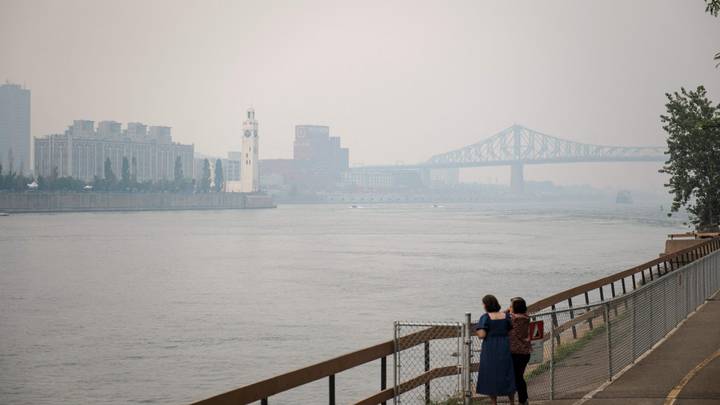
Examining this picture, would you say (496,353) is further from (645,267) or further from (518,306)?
(645,267)

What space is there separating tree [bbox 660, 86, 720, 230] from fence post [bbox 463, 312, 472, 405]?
4160 centimetres

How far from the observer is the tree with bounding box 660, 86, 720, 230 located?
175 feet

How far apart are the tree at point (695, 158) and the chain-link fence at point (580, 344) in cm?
2892

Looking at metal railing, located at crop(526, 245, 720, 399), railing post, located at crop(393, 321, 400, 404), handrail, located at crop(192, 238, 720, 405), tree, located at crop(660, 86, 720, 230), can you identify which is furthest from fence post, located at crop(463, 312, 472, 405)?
tree, located at crop(660, 86, 720, 230)

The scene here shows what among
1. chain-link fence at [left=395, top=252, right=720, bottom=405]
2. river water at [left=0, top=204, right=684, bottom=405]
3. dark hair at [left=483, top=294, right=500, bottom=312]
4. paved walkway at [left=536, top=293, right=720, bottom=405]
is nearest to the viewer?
dark hair at [left=483, top=294, right=500, bottom=312]

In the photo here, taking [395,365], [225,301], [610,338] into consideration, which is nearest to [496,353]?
[395,365]

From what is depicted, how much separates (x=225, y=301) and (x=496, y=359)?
4059cm

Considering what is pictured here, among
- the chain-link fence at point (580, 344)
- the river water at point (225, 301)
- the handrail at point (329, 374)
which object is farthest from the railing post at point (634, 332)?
the river water at point (225, 301)

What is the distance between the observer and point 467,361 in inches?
520

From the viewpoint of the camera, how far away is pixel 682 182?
5412 cm

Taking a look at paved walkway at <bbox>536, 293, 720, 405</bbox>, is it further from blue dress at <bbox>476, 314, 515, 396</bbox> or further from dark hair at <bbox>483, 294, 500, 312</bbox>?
dark hair at <bbox>483, 294, 500, 312</bbox>

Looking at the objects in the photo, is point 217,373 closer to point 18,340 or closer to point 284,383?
point 18,340

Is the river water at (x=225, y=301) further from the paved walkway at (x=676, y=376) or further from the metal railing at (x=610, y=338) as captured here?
the paved walkway at (x=676, y=376)

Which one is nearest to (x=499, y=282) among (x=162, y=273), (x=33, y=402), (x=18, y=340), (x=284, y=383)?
(x=162, y=273)
